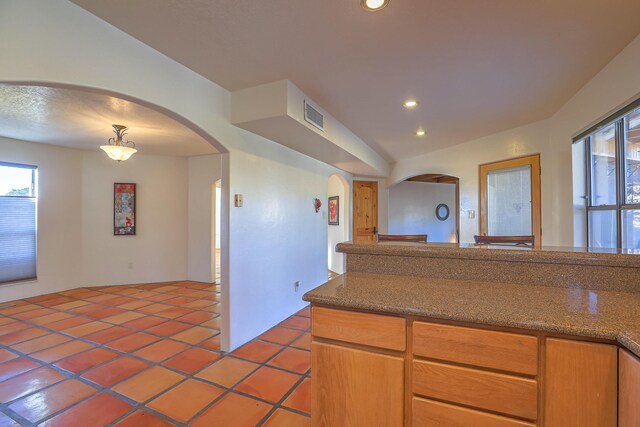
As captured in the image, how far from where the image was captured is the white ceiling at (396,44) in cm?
160

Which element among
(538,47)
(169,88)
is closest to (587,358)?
(538,47)

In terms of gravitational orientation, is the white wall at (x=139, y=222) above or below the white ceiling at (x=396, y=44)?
below

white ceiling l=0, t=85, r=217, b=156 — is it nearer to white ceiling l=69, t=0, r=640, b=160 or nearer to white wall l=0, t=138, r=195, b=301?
white wall l=0, t=138, r=195, b=301

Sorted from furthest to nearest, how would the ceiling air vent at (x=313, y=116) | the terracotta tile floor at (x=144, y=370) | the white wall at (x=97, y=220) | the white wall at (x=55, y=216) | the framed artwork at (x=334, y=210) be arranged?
the framed artwork at (x=334, y=210)
the white wall at (x=97, y=220)
the white wall at (x=55, y=216)
the ceiling air vent at (x=313, y=116)
the terracotta tile floor at (x=144, y=370)

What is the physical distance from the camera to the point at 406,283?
1.56 metres

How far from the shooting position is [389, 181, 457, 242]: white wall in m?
7.44

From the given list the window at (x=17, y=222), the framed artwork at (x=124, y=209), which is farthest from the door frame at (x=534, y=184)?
the window at (x=17, y=222)

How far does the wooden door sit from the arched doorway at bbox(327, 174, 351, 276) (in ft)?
1.15

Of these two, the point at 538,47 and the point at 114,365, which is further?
the point at 114,365

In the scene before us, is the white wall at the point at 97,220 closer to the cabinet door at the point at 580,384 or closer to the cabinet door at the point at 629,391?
the cabinet door at the point at 580,384

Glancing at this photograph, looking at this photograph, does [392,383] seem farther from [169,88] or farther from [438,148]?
[438,148]

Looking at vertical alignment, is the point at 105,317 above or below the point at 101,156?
below

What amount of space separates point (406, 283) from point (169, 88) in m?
2.12

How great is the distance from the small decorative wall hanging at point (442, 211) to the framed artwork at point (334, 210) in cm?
359
